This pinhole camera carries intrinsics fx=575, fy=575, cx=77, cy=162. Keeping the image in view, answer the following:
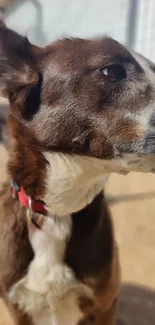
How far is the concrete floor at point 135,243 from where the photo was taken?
5.94 feet

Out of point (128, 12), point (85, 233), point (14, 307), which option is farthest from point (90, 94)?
point (128, 12)

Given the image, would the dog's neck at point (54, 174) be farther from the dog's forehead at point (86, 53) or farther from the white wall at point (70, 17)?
the white wall at point (70, 17)

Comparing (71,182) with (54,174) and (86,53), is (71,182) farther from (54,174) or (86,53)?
(86,53)

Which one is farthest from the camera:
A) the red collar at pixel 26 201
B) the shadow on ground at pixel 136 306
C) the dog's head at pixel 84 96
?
the shadow on ground at pixel 136 306

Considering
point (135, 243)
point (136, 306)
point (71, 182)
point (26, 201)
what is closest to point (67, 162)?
point (71, 182)

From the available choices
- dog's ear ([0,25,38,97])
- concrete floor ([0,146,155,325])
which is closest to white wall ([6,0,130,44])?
concrete floor ([0,146,155,325])

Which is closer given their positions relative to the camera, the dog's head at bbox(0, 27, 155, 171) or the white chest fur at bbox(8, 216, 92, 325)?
the dog's head at bbox(0, 27, 155, 171)

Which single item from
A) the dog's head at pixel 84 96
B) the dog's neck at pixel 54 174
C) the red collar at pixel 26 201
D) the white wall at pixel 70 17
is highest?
the dog's head at pixel 84 96

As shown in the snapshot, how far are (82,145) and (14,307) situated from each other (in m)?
0.49

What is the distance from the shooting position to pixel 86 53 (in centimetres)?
125

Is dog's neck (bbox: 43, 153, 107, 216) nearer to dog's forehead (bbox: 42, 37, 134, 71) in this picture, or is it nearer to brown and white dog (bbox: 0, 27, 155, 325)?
brown and white dog (bbox: 0, 27, 155, 325)

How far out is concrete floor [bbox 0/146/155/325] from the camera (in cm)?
181

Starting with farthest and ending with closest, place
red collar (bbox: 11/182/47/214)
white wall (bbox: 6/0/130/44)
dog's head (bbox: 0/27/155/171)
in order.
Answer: white wall (bbox: 6/0/130/44)
red collar (bbox: 11/182/47/214)
dog's head (bbox: 0/27/155/171)

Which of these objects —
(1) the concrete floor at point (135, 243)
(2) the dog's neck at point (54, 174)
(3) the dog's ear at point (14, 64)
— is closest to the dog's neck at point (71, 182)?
(2) the dog's neck at point (54, 174)
